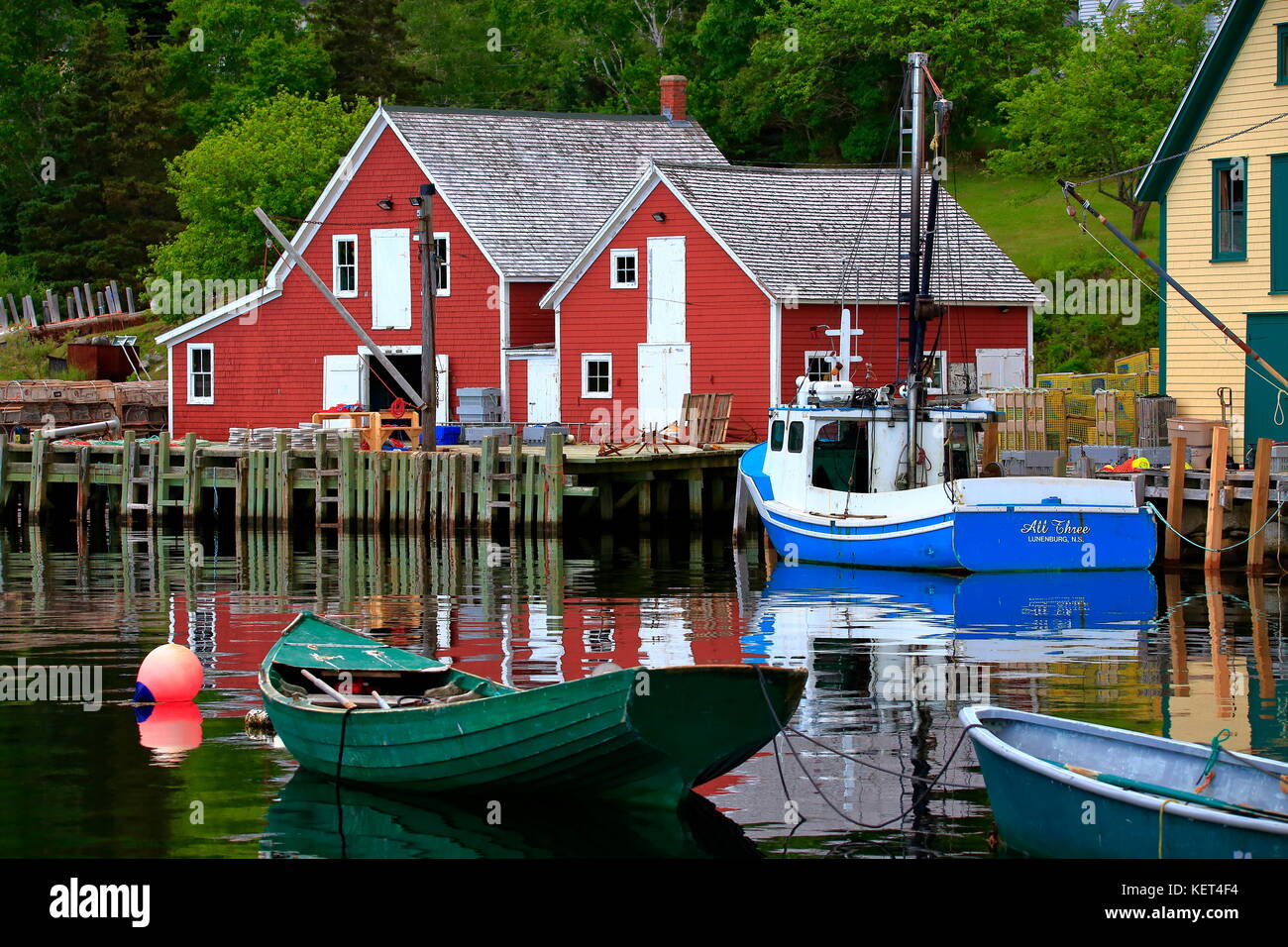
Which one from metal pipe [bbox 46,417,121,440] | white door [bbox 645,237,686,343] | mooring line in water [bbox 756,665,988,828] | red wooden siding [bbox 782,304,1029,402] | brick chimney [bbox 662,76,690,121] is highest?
brick chimney [bbox 662,76,690,121]

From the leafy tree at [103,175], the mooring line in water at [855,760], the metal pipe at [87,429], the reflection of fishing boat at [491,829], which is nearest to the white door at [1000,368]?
the metal pipe at [87,429]

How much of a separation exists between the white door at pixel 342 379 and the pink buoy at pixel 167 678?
89.1 feet

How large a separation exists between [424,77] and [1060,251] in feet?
98.6

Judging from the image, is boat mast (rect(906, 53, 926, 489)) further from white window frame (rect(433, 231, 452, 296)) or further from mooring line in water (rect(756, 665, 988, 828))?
white window frame (rect(433, 231, 452, 296))

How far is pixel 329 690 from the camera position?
50.9 ft

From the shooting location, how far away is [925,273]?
95.8 ft

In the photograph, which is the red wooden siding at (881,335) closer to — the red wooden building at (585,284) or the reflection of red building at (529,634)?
the red wooden building at (585,284)

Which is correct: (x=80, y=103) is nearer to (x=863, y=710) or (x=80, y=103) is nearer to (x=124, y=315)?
(x=124, y=315)

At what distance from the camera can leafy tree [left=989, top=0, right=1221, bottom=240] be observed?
53.5m

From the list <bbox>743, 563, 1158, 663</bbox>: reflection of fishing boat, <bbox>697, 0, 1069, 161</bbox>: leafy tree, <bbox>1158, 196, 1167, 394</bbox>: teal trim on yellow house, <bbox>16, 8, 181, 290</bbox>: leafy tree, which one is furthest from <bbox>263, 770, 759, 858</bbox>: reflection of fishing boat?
<bbox>16, 8, 181, 290</bbox>: leafy tree

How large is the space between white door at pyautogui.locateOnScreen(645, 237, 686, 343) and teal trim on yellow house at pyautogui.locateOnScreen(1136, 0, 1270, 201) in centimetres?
1120

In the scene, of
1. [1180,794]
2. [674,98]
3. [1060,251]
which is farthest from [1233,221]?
[1060,251]
